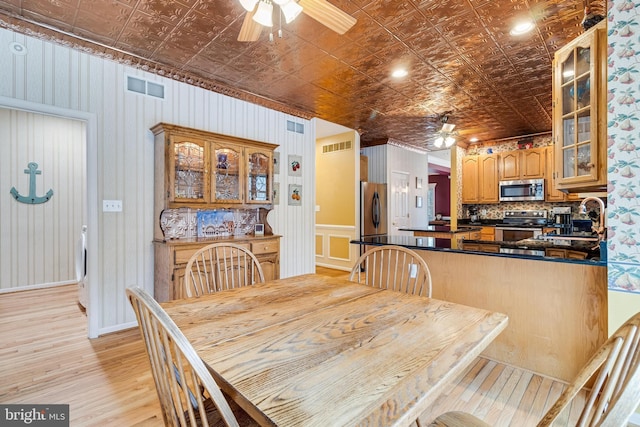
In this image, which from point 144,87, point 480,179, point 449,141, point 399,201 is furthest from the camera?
point 399,201

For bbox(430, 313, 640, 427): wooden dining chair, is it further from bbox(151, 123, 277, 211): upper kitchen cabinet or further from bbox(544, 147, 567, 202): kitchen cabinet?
bbox(544, 147, 567, 202): kitchen cabinet

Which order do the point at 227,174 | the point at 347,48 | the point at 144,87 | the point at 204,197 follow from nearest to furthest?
the point at 347,48 → the point at 144,87 → the point at 204,197 → the point at 227,174

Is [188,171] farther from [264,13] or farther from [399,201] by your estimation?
[399,201]

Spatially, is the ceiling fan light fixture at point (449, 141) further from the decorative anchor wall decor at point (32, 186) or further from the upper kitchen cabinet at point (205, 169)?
the decorative anchor wall decor at point (32, 186)

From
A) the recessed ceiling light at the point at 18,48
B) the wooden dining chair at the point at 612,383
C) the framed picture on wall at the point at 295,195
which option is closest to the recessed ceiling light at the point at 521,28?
the wooden dining chair at the point at 612,383

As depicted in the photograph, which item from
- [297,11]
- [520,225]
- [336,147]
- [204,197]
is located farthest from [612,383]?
[520,225]

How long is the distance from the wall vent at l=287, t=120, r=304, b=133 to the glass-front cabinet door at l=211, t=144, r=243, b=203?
1.17 meters

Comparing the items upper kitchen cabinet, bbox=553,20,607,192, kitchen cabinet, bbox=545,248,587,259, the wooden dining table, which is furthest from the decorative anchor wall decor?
upper kitchen cabinet, bbox=553,20,607,192

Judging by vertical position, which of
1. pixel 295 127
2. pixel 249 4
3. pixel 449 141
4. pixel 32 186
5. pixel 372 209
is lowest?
pixel 372 209

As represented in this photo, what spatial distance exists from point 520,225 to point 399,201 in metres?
2.22

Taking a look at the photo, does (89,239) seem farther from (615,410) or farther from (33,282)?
(615,410)

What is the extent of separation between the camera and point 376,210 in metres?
5.85

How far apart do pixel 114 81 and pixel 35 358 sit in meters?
2.48

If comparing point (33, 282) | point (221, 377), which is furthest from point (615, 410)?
point (33, 282)
